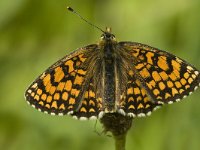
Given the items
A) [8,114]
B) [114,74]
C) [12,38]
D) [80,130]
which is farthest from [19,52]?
[114,74]

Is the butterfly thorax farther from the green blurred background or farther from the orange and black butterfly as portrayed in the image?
the green blurred background

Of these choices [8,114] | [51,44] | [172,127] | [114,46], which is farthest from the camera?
[51,44]

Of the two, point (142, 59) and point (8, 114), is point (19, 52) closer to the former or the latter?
point (8, 114)

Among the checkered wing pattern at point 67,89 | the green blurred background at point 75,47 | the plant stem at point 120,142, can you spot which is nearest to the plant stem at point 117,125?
the plant stem at point 120,142

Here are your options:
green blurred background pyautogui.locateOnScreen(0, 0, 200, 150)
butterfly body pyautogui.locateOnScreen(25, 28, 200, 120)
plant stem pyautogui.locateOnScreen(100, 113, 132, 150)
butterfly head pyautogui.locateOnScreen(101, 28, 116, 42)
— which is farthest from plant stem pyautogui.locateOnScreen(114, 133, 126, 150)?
green blurred background pyautogui.locateOnScreen(0, 0, 200, 150)

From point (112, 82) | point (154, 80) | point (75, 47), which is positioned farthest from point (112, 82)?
point (75, 47)

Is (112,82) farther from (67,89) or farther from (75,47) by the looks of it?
(75,47)
